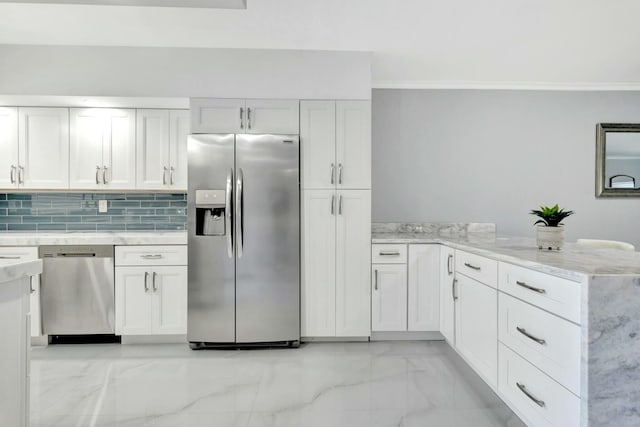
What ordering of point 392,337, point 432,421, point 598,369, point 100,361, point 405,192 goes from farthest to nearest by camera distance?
point 405,192, point 392,337, point 100,361, point 432,421, point 598,369

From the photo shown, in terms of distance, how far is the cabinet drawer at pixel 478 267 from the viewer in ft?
6.79

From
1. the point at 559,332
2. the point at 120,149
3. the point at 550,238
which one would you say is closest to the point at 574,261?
the point at 559,332

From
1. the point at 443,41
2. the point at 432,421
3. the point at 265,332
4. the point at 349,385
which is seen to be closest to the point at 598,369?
the point at 432,421

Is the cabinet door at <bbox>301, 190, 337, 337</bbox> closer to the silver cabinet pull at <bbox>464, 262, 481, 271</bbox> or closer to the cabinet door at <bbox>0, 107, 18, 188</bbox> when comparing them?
the silver cabinet pull at <bbox>464, 262, 481, 271</bbox>

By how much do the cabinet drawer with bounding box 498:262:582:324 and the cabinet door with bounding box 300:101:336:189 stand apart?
163 cm

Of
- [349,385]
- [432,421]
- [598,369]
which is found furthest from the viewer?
[349,385]

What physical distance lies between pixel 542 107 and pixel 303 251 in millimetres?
2997

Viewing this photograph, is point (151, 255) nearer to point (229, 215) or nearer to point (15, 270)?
point (229, 215)

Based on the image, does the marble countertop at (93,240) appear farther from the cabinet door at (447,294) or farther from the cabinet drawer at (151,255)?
the cabinet door at (447,294)

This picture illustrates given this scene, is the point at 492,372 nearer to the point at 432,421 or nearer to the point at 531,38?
the point at 432,421

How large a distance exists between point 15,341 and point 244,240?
1804 mm

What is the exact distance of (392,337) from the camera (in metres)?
3.28

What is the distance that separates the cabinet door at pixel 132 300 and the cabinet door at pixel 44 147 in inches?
41.5

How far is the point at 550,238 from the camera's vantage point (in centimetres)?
206
